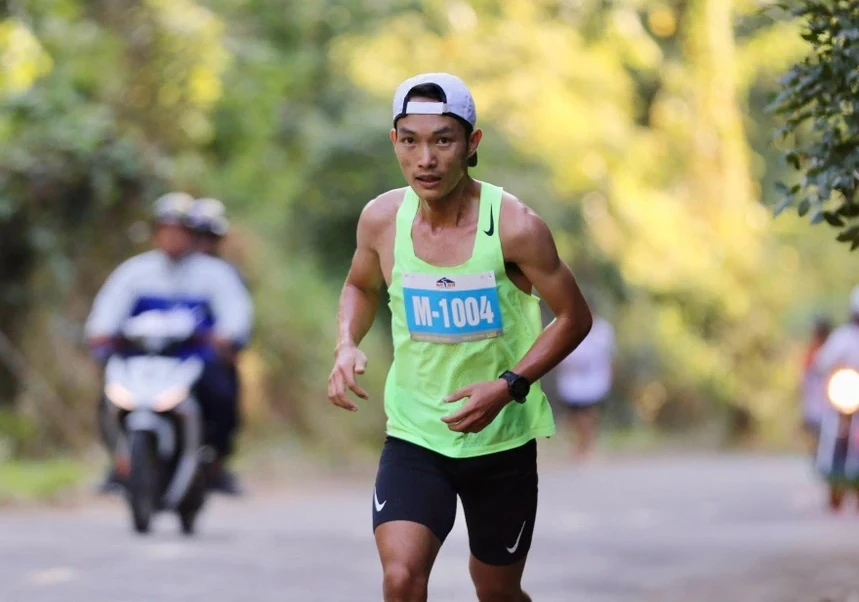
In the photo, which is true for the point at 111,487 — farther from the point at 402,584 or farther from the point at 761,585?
the point at 402,584

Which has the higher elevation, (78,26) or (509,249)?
(78,26)

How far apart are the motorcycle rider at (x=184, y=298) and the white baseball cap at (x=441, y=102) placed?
7054 millimetres

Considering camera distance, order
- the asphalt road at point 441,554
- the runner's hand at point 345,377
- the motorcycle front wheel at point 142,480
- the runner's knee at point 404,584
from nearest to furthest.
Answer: the runner's knee at point 404,584, the runner's hand at point 345,377, the asphalt road at point 441,554, the motorcycle front wheel at point 142,480

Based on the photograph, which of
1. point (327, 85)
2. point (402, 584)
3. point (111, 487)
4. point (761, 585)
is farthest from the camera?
point (327, 85)

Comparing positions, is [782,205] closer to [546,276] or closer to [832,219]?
[832,219]

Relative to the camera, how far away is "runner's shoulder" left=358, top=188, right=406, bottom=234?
6.48 m

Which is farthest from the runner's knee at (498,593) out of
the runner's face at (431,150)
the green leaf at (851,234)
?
the green leaf at (851,234)

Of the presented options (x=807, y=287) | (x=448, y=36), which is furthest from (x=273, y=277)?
(x=807, y=287)

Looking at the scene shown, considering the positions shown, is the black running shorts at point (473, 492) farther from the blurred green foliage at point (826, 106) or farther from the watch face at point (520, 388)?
the blurred green foliage at point (826, 106)

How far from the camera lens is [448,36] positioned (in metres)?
28.4

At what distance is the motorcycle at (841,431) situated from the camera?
16.3m

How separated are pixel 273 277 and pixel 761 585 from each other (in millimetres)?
12435

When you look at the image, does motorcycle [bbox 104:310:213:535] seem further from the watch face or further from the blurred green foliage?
the watch face

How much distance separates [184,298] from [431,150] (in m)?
7.35
